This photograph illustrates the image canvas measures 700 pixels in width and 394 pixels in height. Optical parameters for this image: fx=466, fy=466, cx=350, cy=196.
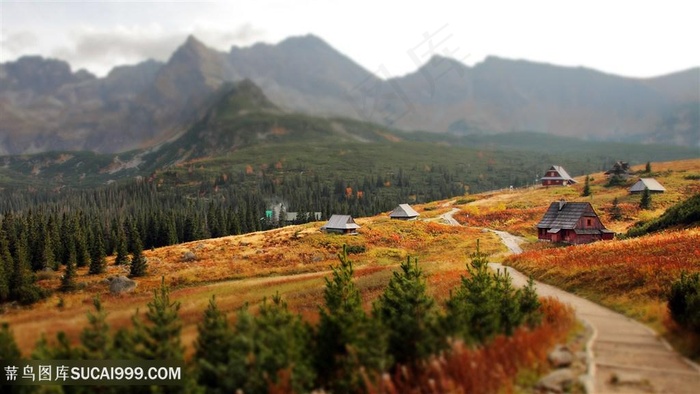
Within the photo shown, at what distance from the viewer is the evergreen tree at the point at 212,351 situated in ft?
45.2

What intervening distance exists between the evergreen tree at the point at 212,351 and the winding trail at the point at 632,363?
443 inches

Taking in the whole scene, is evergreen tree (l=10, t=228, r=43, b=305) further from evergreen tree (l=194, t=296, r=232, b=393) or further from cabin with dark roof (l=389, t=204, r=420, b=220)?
cabin with dark roof (l=389, t=204, r=420, b=220)

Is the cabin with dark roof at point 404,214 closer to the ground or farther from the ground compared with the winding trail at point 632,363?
closer to the ground

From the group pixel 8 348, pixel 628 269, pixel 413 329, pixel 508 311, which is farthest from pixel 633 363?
pixel 8 348

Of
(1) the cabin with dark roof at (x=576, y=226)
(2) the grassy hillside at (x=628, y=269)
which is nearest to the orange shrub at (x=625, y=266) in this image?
(2) the grassy hillside at (x=628, y=269)

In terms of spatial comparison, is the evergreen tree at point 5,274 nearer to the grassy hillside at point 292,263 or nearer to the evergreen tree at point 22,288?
the evergreen tree at point 22,288

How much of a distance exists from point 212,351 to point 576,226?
252 feet

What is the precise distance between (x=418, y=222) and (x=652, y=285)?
82.5m

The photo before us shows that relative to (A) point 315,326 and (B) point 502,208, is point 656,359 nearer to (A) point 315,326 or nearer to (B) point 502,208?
(A) point 315,326

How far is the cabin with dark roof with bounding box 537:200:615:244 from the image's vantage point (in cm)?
7819

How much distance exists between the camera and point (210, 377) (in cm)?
1402

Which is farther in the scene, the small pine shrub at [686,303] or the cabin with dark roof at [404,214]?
the cabin with dark roof at [404,214]

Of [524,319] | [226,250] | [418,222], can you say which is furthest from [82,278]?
[524,319]

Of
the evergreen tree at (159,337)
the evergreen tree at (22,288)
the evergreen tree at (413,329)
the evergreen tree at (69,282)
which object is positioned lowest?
the evergreen tree at (69,282)
